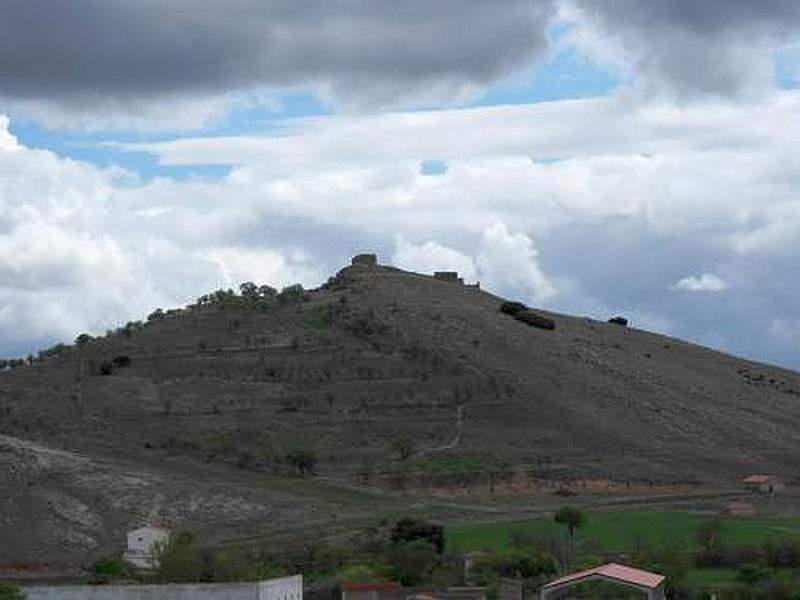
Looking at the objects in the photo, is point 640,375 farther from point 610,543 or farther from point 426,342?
point 610,543

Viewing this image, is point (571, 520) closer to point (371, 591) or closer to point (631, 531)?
point (631, 531)

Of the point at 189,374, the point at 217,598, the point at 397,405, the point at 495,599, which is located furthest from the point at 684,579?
the point at 189,374

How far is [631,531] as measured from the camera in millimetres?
82500

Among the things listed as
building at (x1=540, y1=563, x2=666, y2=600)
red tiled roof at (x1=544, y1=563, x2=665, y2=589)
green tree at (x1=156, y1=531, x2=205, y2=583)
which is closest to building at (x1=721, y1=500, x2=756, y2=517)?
green tree at (x1=156, y1=531, x2=205, y2=583)

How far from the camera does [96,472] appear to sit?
3509 inches

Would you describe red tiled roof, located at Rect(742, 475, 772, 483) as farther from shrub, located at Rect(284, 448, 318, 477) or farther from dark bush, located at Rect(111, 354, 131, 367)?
dark bush, located at Rect(111, 354, 131, 367)

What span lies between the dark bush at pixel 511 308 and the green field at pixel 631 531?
54.8 metres

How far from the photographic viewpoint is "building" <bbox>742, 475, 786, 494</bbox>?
10075cm

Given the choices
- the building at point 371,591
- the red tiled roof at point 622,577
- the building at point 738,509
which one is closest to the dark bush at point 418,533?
the building at point 371,591

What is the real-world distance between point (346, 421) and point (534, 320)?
3490 cm

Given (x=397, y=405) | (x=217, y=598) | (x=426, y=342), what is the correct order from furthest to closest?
(x=426, y=342)
(x=397, y=405)
(x=217, y=598)

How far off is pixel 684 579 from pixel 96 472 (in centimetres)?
3264

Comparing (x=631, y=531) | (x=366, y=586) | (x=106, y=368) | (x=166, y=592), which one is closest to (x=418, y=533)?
(x=631, y=531)

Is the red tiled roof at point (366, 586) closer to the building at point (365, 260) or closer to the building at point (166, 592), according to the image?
the building at point (166, 592)
